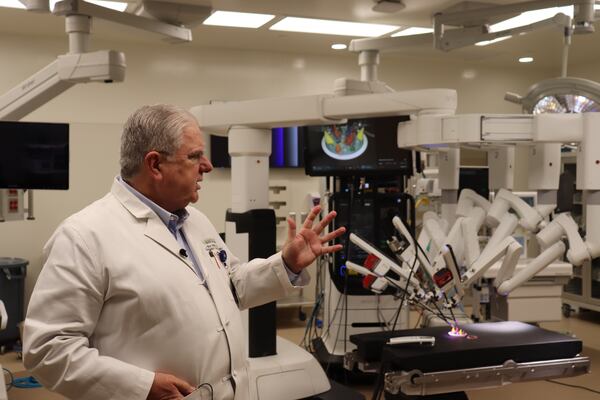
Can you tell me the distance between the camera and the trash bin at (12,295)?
17.3 ft

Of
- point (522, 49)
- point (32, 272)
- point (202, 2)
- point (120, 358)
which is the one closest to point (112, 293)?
point (120, 358)

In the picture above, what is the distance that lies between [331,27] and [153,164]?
4060mm

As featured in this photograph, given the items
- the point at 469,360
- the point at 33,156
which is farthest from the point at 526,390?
the point at 33,156

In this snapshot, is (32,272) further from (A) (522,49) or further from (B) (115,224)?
(A) (522,49)

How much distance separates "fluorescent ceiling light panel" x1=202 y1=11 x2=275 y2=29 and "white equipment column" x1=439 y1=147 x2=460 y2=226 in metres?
2.23

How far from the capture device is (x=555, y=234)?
2.82 m

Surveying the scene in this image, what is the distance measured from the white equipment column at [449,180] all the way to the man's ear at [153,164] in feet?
6.69

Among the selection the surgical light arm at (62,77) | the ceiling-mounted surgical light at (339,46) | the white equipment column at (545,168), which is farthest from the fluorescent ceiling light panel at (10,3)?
the white equipment column at (545,168)

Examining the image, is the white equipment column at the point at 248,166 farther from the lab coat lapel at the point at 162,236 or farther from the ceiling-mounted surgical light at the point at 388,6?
the lab coat lapel at the point at 162,236

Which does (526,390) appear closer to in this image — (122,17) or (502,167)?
(502,167)

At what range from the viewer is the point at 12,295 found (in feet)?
17.4

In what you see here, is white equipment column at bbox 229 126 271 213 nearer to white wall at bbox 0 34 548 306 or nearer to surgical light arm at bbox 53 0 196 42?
surgical light arm at bbox 53 0 196 42

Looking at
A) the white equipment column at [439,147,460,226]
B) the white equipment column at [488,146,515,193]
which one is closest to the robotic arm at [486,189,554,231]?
the white equipment column at [488,146,515,193]

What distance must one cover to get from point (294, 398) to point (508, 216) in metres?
1.44
